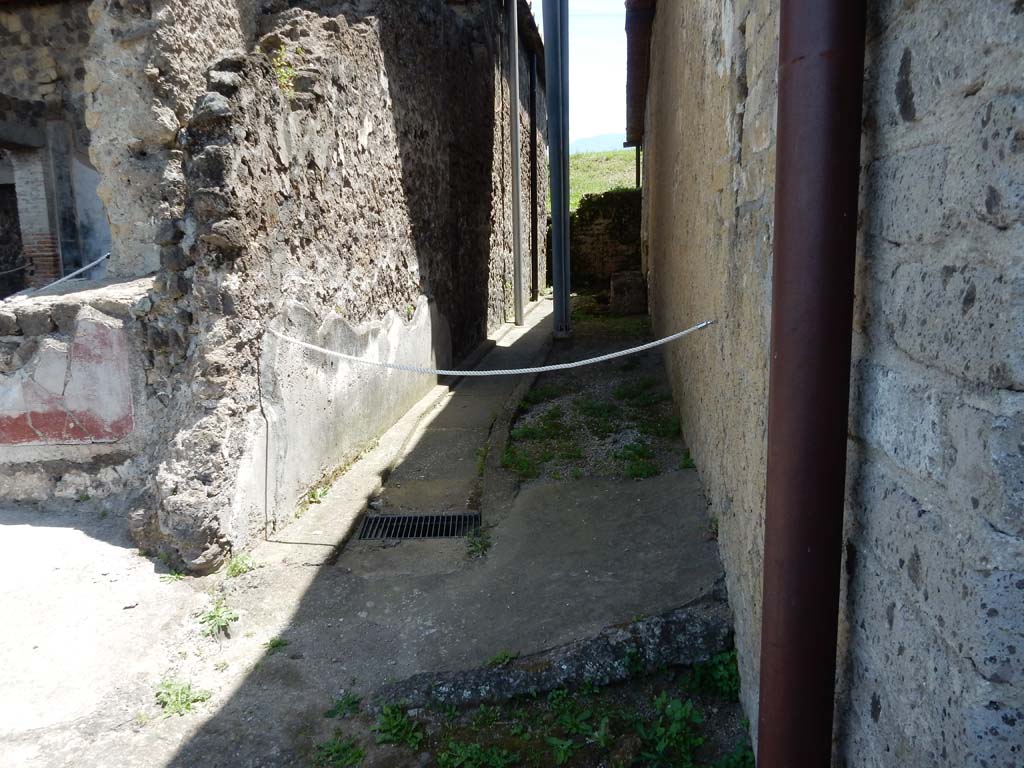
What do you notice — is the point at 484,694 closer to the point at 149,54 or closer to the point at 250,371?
the point at 250,371

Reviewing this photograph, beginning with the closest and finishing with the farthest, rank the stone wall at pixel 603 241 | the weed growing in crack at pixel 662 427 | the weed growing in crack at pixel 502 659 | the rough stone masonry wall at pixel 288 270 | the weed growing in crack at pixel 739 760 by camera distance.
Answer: the weed growing in crack at pixel 739 760, the weed growing in crack at pixel 502 659, the rough stone masonry wall at pixel 288 270, the weed growing in crack at pixel 662 427, the stone wall at pixel 603 241

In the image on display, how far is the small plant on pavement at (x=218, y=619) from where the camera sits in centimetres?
285

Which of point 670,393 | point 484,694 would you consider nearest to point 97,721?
point 484,694

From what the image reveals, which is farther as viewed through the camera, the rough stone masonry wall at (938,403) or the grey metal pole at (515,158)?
the grey metal pole at (515,158)

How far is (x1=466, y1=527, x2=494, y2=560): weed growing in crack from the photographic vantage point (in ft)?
11.4

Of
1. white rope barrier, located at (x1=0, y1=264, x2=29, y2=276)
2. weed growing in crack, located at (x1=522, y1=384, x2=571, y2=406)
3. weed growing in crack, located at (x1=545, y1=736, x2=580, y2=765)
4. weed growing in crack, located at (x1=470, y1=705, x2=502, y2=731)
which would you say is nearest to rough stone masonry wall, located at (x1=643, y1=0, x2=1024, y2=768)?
weed growing in crack, located at (x1=545, y1=736, x2=580, y2=765)

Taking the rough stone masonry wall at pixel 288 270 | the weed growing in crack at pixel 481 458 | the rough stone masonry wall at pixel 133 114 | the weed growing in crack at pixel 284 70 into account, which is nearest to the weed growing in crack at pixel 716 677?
the rough stone masonry wall at pixel 288 270

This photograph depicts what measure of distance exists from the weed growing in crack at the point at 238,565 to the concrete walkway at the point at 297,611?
1.4 inches

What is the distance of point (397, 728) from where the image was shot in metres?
2.31

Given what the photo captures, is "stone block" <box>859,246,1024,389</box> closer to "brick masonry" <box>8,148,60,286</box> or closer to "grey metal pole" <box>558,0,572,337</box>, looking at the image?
"grey metal pole" <box>558,0,572,337</box>

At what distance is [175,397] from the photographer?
3.47 metres

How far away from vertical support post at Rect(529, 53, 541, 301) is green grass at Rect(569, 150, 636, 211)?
9.46 metres

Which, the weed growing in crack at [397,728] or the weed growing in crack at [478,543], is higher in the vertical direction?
the weed growing in crack at [478,543]

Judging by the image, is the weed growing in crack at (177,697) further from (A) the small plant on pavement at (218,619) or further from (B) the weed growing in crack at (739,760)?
(B) the weed growing in crack at (739,760)
